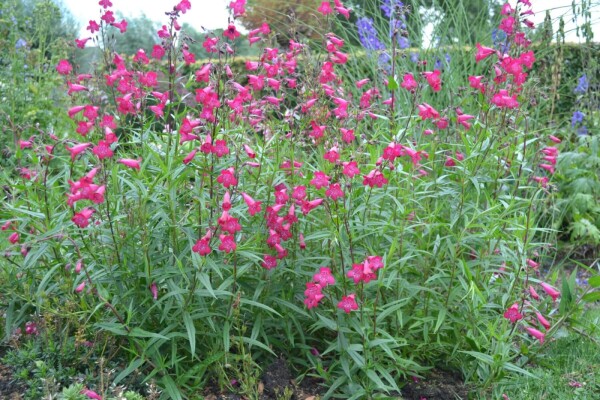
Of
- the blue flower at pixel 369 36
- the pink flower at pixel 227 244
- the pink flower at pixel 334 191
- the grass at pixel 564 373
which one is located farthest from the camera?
the blue flower at pixel 369 36

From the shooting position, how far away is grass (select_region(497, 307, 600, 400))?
3570 millimetres

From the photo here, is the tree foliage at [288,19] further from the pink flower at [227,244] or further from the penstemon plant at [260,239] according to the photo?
the pink flower at [227,244]

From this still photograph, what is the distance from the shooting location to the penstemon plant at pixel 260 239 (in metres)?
3.01

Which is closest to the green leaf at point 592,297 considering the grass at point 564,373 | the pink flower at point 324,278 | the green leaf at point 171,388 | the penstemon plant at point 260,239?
the penstemon plant at point 260,239

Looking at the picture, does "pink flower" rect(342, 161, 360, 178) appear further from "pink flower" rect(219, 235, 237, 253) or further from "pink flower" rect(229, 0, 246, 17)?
"pink flower" rect(229, 0, 246, 17)

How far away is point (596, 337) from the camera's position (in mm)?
4164

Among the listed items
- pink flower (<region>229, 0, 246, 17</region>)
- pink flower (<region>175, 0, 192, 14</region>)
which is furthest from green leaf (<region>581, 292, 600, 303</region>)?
pink flower (<region>175, 0, 192, 14</region>)

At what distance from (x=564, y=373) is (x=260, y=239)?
1952 millimetres

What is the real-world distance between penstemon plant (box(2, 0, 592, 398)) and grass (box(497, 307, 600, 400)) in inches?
9.7

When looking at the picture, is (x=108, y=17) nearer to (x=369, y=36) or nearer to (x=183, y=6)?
(x=183, y=6)

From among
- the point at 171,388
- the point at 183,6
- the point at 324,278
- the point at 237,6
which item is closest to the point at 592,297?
the point at 324,278

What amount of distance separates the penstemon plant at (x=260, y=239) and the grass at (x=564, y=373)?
0.25 metres

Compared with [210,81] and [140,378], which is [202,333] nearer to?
[140,378]

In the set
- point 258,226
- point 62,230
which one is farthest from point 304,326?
point 62,230
